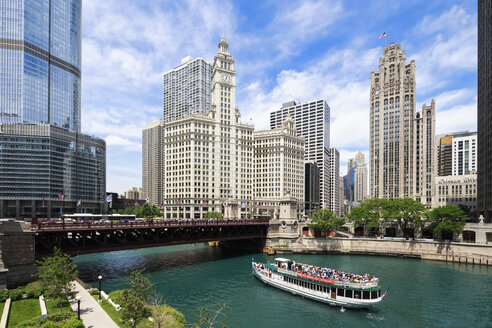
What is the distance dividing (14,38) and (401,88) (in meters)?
219

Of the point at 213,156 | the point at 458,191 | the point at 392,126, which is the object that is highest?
the point at 392,126

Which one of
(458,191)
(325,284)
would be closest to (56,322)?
(325,284)

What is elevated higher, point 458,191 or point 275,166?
point 275,166

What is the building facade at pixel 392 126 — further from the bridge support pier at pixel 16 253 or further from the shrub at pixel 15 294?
the shrub at pixel 15 294

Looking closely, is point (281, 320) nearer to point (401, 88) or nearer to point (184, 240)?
point (184, 240)

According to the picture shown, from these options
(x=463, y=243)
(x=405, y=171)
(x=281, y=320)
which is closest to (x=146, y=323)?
(x=281, y=320)

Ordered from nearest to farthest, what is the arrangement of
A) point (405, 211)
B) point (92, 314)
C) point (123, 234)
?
point (92, 314) < point (123, 234) < point (405, 211)

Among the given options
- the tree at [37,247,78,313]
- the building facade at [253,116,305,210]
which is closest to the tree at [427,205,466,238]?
the building facade at [253,116,305,210]

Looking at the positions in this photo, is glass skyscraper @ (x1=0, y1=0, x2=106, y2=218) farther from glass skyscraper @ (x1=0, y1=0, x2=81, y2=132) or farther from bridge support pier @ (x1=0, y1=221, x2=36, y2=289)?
bridge support pier @ (x1=0, y1=221, x2=36, y2=289)

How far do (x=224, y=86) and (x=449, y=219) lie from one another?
118m

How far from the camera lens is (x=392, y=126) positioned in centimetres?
17000

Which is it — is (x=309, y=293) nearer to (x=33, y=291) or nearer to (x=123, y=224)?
(x=123, y=224)

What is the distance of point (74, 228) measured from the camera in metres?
51.2

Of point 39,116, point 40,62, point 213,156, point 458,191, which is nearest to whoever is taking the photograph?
point 213,156
